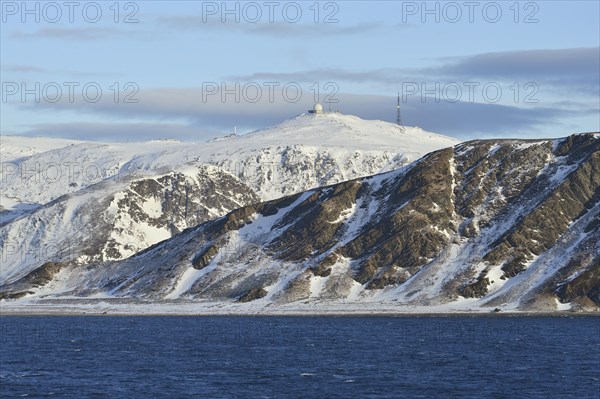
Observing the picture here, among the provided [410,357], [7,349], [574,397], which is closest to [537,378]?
[574,397]

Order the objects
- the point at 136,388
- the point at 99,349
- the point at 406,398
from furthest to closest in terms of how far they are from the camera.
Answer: the point at 99,349 → the point at 136,388 → the point at 406,398

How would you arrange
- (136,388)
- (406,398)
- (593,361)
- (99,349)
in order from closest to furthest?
1. (406,398)
2. (136,388)
3. (593,361)
4. (99,349)

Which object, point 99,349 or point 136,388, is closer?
point 136,388

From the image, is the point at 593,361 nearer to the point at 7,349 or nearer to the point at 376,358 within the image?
the point at 376,358

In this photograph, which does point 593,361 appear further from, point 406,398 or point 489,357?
point 406,398

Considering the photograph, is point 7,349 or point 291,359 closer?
point 291,359

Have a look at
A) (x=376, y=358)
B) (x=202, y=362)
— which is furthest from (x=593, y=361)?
(x=202, y=362)

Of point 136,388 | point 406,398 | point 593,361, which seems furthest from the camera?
point 593,361

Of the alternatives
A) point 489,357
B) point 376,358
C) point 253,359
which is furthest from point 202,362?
point 489,357
